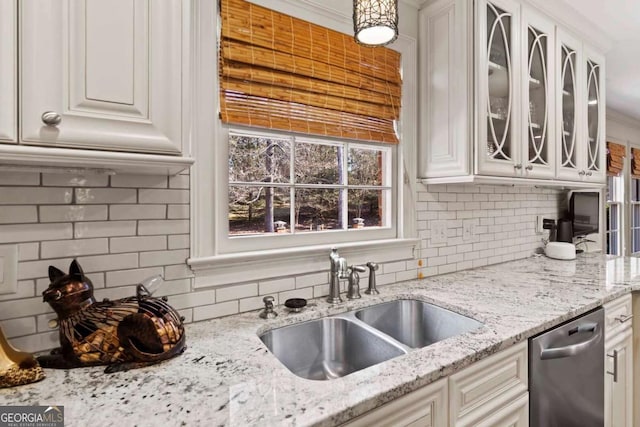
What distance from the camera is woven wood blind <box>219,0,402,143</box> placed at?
1244mm

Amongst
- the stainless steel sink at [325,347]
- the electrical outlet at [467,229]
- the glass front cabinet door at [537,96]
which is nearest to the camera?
the stainless steel sink at [325,347]

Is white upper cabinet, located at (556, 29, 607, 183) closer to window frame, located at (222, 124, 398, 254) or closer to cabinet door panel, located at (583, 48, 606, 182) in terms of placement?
cabinet door panel, located at (583, 48, 606, 182)

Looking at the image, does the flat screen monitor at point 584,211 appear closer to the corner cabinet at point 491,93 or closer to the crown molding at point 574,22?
the corner cabinet at point 491,93

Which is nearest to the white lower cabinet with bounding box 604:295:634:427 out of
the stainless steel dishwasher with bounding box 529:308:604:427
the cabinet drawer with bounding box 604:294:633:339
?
the cabinet drawer with bounding box 604:294:633:339

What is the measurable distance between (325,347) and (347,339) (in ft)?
0.30

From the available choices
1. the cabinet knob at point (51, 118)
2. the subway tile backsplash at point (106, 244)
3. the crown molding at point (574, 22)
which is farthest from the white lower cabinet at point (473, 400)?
the crown molding at point (574, 22)

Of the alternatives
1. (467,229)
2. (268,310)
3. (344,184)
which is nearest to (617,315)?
(467,229)

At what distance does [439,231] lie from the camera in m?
1.89

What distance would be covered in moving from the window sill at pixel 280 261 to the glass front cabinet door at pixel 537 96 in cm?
94

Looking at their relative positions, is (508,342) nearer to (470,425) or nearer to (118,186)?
(470,425)

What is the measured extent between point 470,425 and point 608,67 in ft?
11.4

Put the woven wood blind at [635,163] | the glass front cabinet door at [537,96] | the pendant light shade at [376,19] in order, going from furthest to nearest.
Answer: the woven wood blind at [635,163]
the glass front cabinet door at [537,96]
the pendant light shade at [376,19]

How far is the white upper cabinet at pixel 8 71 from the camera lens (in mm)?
646

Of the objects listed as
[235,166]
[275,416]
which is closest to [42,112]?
[235,166]
